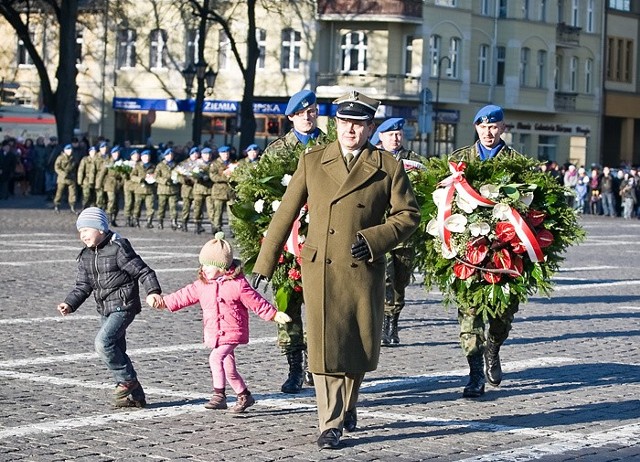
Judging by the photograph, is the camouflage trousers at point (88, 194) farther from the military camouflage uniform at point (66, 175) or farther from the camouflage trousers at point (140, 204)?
the camouflage trousers at point (140, 204)

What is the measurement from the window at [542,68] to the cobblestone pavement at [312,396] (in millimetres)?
56297

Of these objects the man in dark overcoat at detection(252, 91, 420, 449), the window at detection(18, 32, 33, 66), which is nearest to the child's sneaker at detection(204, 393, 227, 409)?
the man in dark overcoat at detection(252, 91, 420, 449)

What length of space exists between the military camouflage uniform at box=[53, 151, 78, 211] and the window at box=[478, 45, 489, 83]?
34.4 metres

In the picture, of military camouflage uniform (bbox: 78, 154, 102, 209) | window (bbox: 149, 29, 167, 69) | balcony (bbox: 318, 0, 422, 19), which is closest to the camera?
military camouflage uniform (bbox: 78, 154, 102, 209)

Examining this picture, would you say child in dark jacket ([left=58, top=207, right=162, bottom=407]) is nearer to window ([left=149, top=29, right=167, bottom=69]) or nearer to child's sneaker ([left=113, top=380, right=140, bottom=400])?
child's sneaker ([left=113, top=380, right=140, bottom=400])

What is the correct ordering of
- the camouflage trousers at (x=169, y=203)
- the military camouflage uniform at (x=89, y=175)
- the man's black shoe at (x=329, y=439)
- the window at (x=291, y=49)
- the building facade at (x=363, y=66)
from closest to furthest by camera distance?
1. the man's black shoe at (x=329, y=439)
2. the camouflage trousers at (x=169, y=203)
3. the military camouflage uniform at (x=89, y=175)
4. the building facade at (x=363, y=66)
5. the window at (x=291, y=49)

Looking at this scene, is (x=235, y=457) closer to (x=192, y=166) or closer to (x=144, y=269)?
(x=144, y=269)

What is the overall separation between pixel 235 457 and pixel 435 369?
14.1 feet

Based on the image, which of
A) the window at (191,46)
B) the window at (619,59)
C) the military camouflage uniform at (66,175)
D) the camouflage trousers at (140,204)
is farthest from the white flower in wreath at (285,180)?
the window at (619,59)

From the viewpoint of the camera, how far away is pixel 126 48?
70312mm

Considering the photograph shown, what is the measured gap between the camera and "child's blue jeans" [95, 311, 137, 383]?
33.8ft

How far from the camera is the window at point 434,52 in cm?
6688

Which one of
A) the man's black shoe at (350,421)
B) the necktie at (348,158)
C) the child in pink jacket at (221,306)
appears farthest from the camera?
the child in pink jacket at (221,306)

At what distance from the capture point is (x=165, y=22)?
69.3 meters
